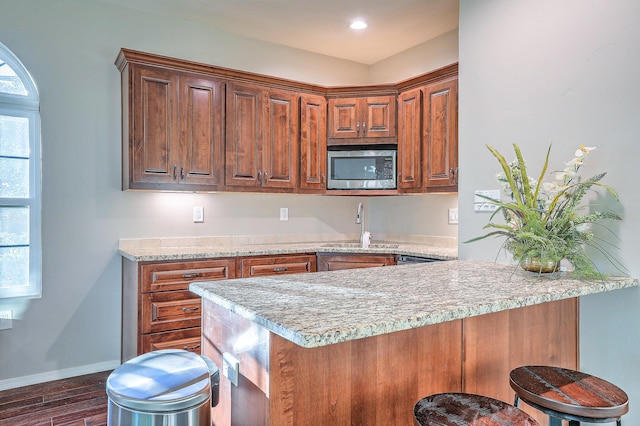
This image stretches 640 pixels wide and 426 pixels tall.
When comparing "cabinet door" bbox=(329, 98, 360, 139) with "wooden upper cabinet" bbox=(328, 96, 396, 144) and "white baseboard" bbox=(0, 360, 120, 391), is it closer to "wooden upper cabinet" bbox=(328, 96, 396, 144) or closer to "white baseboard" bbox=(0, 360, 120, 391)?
"wooden upper cabinet" bbox=(328, 96, 396, 144)

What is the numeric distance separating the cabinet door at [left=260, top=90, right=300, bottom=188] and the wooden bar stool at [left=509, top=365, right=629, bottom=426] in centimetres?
246

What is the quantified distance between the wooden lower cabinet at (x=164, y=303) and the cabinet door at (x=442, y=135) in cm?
169

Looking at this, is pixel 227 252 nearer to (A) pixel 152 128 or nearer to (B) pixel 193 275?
(B) pixel 193 275

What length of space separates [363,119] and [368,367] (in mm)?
2731

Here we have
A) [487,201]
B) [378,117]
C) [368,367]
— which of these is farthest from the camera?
[378,117]

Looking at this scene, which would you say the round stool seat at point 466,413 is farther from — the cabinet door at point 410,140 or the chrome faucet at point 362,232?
the chrome faucet at point 362,232

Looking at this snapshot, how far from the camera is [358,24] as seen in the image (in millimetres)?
3555

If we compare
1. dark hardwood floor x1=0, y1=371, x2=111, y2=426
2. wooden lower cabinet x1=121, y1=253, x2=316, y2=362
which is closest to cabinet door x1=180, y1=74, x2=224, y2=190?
wooden lower cabinet x1=121, y1=253, x2=316, y2=362

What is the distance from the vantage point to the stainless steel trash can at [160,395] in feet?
3.62

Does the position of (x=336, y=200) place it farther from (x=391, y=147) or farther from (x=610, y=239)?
(x=610, y=239)

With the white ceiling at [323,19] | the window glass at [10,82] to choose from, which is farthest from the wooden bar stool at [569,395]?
the window glass at [10,82]

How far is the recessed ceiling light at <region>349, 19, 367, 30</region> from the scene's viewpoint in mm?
3500

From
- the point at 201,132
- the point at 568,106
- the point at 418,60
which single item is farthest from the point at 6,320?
the point at 418,60

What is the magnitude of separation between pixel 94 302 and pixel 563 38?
3.42 meters
